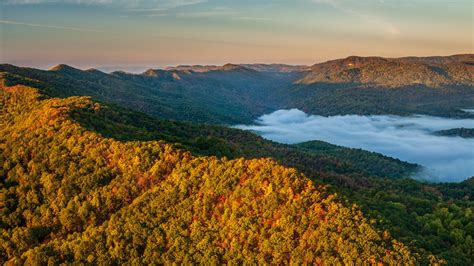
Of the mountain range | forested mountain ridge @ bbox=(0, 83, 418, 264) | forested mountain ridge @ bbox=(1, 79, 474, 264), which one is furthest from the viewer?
forested mountain ridge @ bbox=(1, 79, 474, 264)

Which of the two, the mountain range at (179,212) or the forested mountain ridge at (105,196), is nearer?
the mountain range at (179,212)

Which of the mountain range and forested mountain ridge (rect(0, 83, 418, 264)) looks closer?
forested mountain ridge (rect(0, 83, 418, 264))

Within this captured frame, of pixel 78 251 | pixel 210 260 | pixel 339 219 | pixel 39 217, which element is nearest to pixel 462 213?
pixel 339 219

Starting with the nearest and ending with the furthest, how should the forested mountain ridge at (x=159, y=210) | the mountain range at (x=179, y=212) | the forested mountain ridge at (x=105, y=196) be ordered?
the forested mountain ridge at (x=159, y=210) → the mountain range at (x=179, y=212) → the forested mountain ridge at (x=105, y=196)

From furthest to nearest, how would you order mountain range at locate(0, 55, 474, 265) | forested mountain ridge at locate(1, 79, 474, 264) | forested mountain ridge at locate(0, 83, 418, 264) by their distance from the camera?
forested mountain ridge at locate(1, 79, 474, 264)
mountain range at locate(0, 55, 474, 265)
forested mountain ridge at locate(0, 83, 418, 264)

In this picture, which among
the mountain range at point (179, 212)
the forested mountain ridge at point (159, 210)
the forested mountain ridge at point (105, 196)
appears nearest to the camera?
the forested mountain ridge at point (159, 210)

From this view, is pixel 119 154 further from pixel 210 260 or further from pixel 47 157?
pixel 210 260

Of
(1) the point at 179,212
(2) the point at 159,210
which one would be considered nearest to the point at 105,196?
(2) the point at 159,210

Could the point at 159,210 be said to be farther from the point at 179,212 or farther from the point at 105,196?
the point at 105,196
